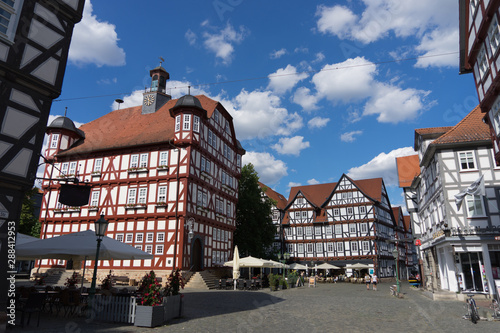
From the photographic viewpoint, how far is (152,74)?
120ft

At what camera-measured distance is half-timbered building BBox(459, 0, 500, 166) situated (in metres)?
13.2

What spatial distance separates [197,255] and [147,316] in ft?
62.4

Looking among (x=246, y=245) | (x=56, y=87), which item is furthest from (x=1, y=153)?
(x=246, y=245)

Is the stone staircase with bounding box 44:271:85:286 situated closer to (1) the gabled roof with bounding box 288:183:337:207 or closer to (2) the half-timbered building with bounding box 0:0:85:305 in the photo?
(2) the half-timbered building with bounding box 0:0:85:305

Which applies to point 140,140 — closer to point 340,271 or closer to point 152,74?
point 152,74

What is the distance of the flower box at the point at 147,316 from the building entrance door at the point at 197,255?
17907 mm

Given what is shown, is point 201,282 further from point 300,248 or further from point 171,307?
point 300,248

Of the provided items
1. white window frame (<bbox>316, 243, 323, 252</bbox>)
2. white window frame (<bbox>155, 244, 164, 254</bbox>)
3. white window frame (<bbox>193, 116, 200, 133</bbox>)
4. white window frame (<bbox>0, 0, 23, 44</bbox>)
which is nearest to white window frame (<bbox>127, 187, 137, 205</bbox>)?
white window frame (<bbox>155, 244, 164, 254</bbox>)

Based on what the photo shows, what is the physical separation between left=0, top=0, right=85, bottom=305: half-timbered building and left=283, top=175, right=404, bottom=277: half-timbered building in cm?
4326

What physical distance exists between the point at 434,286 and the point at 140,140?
2597cm

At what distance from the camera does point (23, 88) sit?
1091 cm

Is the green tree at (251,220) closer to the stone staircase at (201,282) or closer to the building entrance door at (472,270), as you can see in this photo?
the stone staircase at (201,282)

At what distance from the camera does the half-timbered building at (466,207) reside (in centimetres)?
1931

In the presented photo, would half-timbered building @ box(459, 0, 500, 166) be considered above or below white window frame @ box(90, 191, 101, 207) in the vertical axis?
above
